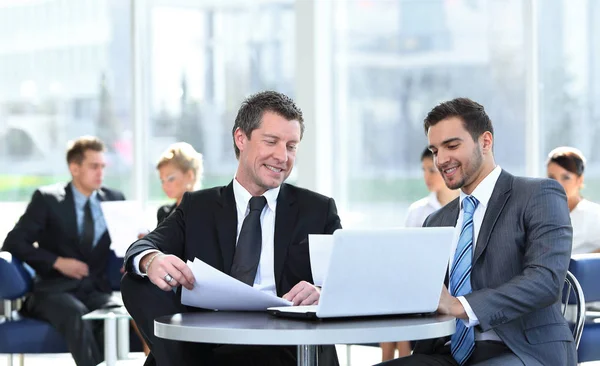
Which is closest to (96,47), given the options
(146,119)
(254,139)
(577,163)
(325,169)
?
(146,119)

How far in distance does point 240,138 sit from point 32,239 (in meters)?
2.85

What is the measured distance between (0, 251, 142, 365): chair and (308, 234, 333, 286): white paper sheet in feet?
8.98

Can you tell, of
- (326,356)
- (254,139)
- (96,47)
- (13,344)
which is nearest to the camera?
(326,356)

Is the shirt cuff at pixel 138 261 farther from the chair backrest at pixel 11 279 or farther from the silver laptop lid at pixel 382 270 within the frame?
the chair backrest at pixel 11 279

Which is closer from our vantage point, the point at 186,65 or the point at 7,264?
the point at 7,264

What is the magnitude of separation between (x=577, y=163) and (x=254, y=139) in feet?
9.83

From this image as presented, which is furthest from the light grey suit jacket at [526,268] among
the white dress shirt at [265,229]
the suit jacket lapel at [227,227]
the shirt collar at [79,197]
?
the shirt collar at [79,197]

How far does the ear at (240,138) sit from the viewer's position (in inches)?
118

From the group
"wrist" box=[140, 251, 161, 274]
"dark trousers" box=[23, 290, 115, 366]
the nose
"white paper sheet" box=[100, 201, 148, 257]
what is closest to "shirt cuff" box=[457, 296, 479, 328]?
the nose

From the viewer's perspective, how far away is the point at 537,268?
2.65 metres

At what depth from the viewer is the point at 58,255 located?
5586 millimetres

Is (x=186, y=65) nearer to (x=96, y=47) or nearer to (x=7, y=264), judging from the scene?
(x=96, y=47)

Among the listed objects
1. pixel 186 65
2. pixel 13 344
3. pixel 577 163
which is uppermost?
pixel 186 65

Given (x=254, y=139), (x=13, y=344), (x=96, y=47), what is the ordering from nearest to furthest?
(x=254, y=139) → (x=13, y=344) → (x=96, y=47)
